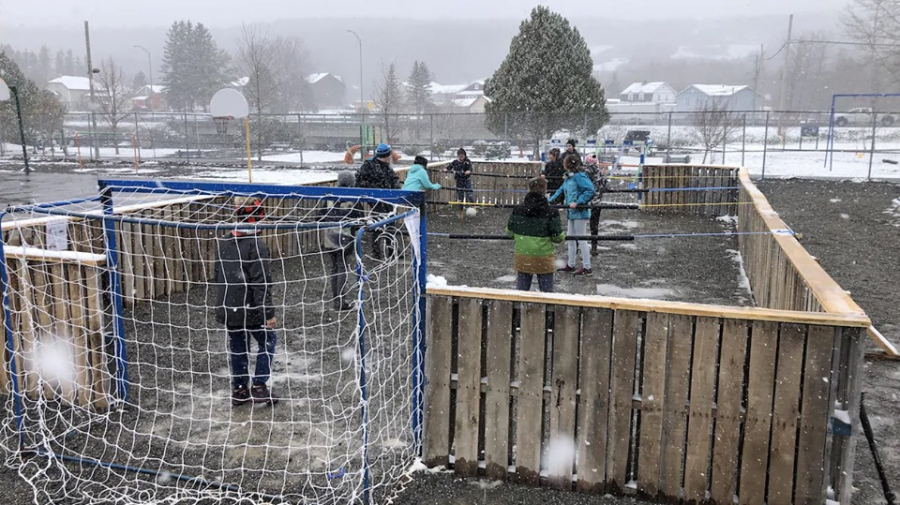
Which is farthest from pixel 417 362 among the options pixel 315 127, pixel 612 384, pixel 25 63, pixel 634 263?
pixel 25 63

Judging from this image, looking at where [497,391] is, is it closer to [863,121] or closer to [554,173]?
[554,173]

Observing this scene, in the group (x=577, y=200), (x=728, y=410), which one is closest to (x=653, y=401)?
(x=728, y=410)

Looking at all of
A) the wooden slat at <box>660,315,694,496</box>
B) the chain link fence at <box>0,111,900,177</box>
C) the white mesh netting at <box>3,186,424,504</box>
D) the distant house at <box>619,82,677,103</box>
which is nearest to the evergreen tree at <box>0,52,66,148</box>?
the chain link fence at <box>0,111,900,177</box>

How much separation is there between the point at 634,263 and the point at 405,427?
7.03 meters

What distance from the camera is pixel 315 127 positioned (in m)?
54.9

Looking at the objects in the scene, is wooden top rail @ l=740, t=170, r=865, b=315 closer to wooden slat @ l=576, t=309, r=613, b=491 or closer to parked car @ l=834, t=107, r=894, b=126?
wooden slat @ l=576, t=309, r=613, b=491

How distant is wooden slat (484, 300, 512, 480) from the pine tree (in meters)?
29.2

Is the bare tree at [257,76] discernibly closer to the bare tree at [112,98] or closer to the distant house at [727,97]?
the bare tree at [112,98]

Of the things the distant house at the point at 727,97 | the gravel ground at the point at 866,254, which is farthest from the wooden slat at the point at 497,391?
the distant house at the point at 727,97

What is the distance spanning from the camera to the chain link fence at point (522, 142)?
96.4 feet

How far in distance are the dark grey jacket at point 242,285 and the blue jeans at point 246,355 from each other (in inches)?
5.5

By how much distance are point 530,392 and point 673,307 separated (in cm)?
106

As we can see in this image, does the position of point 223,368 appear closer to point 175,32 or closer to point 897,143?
point 897,143

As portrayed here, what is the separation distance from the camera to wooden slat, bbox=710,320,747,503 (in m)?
4.07
